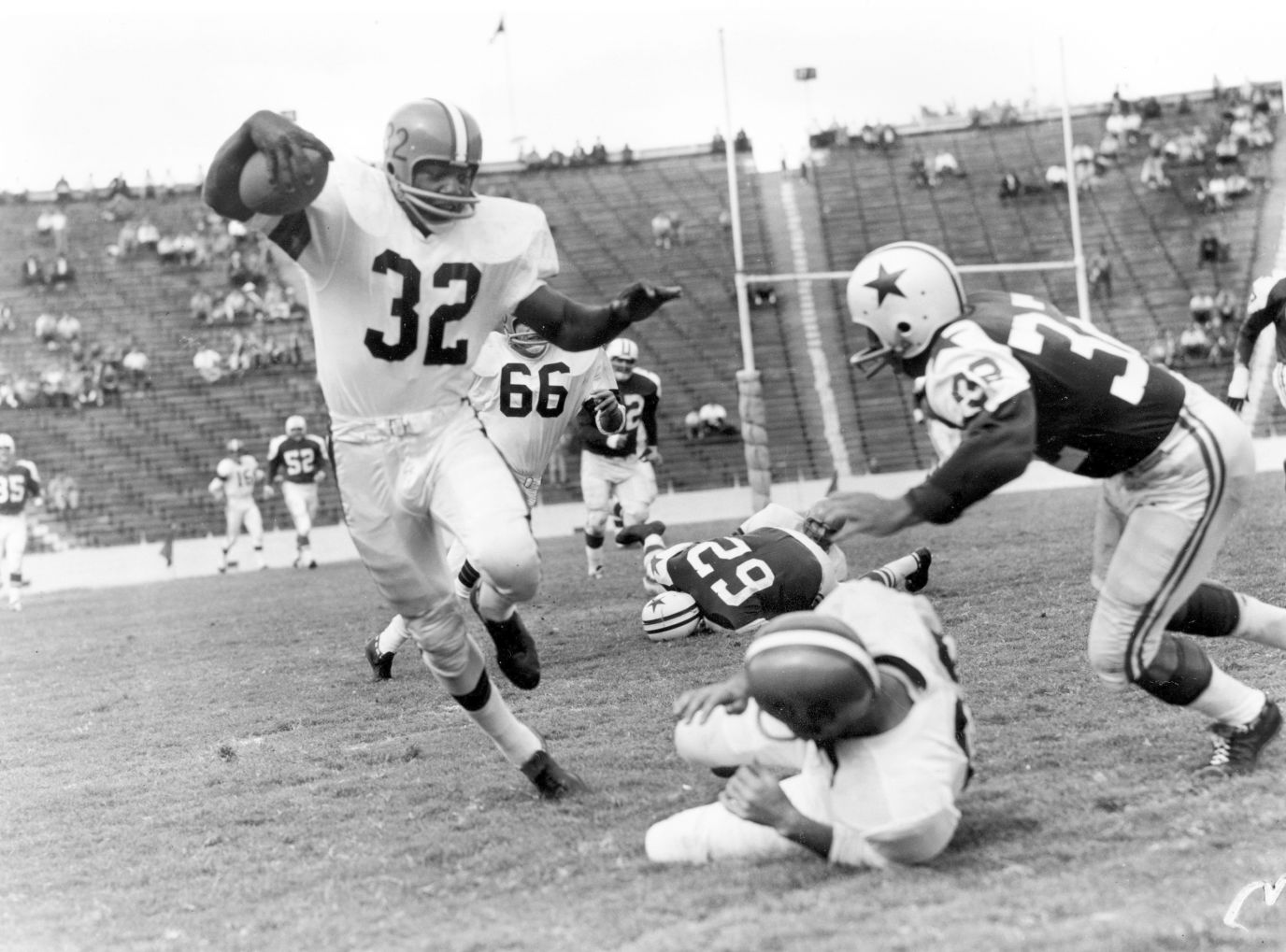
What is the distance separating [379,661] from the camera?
766 centimetres

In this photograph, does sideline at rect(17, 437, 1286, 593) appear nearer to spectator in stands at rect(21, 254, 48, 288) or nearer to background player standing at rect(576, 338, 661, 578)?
background player standing at rect(576, 338, 661, 578)

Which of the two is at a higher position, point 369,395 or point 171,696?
point 369,395

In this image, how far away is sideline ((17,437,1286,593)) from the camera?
65.3 ft

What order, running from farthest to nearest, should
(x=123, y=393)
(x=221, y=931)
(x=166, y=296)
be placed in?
(x=166, y=296)
(x=123, y=393)
(x=221, y=931)

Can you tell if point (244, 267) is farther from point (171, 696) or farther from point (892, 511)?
point (892, 511)

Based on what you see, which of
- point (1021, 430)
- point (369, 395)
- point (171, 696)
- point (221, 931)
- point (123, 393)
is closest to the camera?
point (221, 931)

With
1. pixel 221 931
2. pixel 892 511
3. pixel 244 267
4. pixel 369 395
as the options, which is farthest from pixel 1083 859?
pixel 244 267

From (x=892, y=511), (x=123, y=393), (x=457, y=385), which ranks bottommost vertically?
(x=123, y=393)

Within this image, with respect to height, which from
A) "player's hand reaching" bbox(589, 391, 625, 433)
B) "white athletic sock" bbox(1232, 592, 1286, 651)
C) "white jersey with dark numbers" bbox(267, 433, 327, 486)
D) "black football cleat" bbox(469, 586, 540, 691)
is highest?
"player's hand reaching" bbox(589, 391, 625, 433)

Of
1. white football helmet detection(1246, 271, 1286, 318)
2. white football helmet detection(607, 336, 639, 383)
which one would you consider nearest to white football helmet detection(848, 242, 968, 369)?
white football helmet detection(1246, 271, 1286, 318)

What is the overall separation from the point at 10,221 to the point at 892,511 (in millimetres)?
30705

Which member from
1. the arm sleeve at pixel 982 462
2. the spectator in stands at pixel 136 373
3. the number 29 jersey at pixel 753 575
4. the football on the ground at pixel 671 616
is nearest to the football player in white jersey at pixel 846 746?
the arm sleeve at pixel 982 462

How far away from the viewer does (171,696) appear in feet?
25.9

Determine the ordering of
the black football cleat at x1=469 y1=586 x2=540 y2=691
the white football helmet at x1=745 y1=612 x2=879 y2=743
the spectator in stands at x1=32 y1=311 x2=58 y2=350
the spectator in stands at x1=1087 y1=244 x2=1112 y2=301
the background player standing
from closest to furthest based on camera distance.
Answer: the white football helmet at x1=745 y1=612 x2=879 y2=743 → the black football cleat at x1=469 y1=586 x2=540 y2=691 → the background player standing → the spectator in stands at x1=32 y1=311 x2=58 y2=350 → the spectator in stands at x1=1087 y1=244 x2=1112 y2=301
